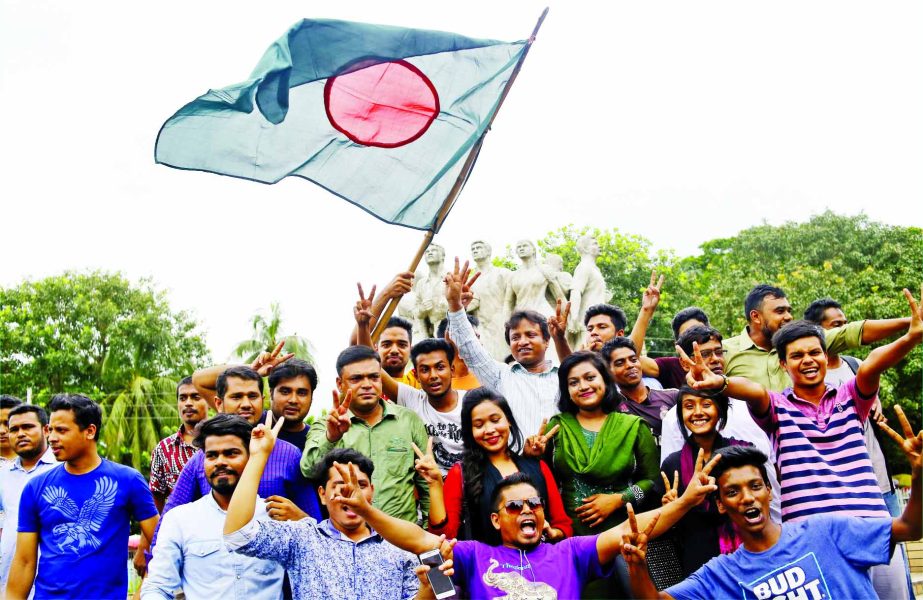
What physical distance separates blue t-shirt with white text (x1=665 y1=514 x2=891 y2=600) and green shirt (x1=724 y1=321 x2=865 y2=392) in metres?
1.62

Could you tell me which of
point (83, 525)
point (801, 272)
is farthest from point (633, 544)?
point (801, 272)

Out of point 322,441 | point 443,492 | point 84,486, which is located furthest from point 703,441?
point 84,486

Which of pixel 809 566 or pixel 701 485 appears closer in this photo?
pixel 809 566

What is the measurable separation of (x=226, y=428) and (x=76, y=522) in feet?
3.92

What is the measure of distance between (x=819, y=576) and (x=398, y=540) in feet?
5.41

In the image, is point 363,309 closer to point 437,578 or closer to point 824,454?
point 437,578

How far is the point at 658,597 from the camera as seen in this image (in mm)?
3338

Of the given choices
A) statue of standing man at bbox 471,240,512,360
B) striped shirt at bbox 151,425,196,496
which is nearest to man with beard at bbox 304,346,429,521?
striped shirt at bbox 151,425,196,496

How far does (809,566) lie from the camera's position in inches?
132

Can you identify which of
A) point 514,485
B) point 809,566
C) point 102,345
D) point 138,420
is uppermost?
point 102,345

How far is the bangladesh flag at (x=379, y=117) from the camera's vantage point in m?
5.33

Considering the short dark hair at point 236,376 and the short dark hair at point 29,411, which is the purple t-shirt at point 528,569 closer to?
the short dark hair at point 236,376

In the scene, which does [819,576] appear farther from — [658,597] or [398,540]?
[398,540]

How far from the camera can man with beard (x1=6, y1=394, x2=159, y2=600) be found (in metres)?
4.31
